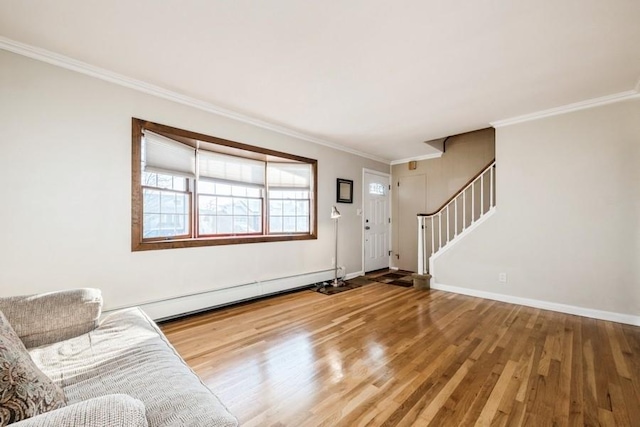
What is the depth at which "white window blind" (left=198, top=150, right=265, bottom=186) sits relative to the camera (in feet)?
10.9

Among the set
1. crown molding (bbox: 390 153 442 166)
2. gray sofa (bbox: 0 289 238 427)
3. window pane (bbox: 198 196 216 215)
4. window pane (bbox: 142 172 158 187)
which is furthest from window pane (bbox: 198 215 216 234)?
crown molding (bbox: 390 153 442 166)

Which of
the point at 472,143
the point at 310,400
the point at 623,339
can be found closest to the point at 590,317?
the point at 623,339

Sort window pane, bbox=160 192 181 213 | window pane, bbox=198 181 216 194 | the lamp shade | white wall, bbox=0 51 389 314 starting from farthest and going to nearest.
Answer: the lamp shade → window pane, bbox=198 181 216 194 → window pane, bbox=160 192 181 213 → white wall, bbox=0 51 389 314

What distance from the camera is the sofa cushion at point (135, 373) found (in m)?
0.92

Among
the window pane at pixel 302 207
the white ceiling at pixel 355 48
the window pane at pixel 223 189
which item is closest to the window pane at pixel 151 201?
the window pane at pixel 223 189

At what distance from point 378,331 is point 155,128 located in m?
3.03

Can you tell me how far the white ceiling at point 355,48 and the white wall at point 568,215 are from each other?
442 millimetres

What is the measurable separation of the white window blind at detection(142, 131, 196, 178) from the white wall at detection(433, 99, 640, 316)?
3888mm

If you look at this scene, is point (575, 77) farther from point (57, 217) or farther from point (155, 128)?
point (57, 217)

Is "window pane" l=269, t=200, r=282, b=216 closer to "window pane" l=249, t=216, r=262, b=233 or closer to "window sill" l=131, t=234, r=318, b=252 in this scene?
"window pane" l=249, t=216, r=262, b=233

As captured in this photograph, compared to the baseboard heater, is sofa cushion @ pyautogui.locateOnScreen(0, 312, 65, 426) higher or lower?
higher

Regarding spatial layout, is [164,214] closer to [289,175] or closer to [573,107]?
[289,175]

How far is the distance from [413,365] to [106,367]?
1.92 meters

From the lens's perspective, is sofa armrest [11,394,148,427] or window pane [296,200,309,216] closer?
sofa armrest [11,394,148,427]
